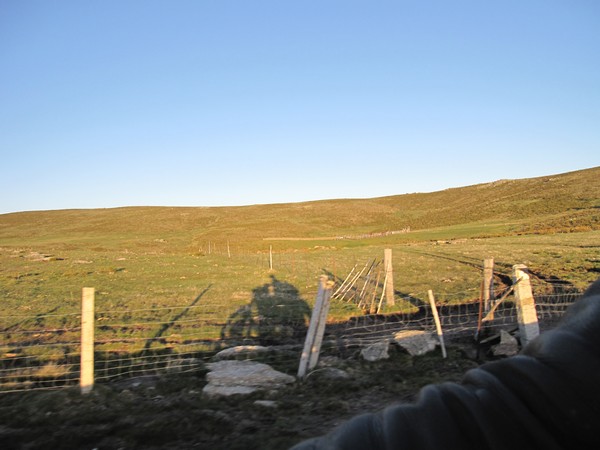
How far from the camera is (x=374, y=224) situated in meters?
87.2

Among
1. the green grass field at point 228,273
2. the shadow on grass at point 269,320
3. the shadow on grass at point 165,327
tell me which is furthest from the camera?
the green grass field at point 228,273

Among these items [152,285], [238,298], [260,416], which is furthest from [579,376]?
[152,285]

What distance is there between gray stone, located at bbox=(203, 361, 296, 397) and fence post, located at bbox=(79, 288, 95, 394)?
169 cm

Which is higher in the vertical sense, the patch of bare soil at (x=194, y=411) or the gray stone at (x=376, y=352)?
the gray stone at (x=376, y=352)

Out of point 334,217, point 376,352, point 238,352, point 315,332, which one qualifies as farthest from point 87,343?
point 334,217

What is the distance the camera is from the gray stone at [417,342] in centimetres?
856

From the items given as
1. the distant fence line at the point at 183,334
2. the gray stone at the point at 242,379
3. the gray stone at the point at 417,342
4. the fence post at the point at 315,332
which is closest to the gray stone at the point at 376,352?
the gray stone at the point at 417,342

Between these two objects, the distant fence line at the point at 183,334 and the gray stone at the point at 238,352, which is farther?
the gray stone at the point at 238,352

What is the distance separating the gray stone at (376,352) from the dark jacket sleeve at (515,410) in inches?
313

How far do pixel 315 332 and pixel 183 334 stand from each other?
16.4 feet

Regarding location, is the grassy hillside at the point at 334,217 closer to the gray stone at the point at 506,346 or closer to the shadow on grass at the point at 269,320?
the shadow on grass at the point at 269,320

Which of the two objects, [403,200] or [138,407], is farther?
[403,200]

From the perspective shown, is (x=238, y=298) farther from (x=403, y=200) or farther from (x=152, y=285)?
(x=403, y=200)

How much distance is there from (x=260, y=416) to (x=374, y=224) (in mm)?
82820
